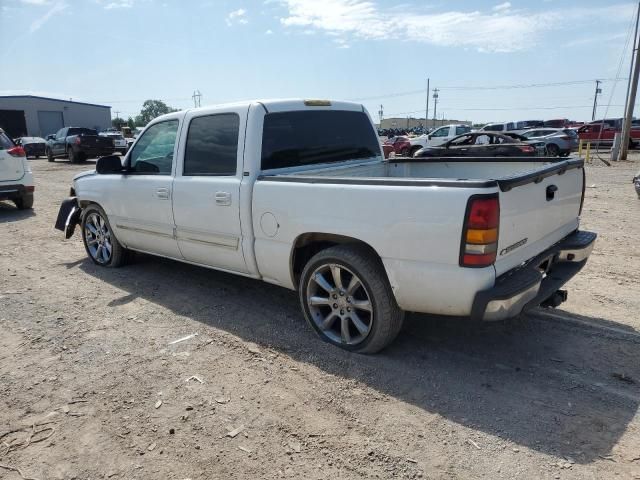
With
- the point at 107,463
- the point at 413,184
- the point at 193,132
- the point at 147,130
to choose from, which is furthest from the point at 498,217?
the point at 147,130

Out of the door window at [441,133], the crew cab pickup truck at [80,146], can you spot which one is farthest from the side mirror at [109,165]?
the door window at [441,133]

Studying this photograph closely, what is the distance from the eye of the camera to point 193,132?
14.9ft

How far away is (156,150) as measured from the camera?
4984 mm

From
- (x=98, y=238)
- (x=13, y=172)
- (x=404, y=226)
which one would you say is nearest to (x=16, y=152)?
(x=13, y=172)

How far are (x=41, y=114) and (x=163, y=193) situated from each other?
53910 mm

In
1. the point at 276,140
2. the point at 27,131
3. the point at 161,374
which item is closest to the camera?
the point at 161,374

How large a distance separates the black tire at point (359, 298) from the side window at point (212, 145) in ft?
3.81

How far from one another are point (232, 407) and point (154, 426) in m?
0.46

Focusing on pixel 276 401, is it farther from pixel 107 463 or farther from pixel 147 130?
pixel 147 130

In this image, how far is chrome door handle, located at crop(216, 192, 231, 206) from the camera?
4070 millimetres

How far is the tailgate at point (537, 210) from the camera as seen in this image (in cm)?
298

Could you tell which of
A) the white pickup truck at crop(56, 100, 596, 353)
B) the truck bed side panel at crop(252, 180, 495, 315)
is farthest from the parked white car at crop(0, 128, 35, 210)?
the truck bed side panel at crop(252, 180, 495, 315)

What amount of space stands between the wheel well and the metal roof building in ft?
156

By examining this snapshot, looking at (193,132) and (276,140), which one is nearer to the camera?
(276,140)
